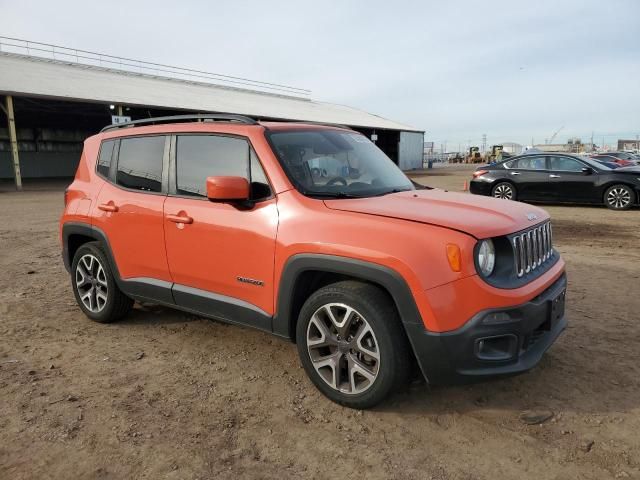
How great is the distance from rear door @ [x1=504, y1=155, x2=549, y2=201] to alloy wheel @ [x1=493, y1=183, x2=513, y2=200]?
7.9 inches

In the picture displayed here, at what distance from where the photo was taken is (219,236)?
11.7 ft

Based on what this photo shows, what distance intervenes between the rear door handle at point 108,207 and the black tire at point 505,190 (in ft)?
37.3

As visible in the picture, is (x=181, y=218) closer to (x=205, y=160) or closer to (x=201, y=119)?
(x=205, y=160)

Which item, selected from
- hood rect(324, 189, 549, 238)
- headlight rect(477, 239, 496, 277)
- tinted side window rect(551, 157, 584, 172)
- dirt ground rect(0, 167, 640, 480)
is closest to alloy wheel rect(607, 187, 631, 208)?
tinted side window rect(551, 157, 584, 172)

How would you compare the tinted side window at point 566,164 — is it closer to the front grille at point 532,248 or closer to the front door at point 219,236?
the front grille at point 532,248

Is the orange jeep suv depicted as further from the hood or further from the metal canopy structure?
the metal canopy structure

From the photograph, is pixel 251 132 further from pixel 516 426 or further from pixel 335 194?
pixel 516 426

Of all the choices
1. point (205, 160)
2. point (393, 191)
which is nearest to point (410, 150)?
point (393, 191)

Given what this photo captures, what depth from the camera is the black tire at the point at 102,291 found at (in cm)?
456

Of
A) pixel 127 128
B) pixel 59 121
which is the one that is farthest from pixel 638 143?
pixel 127 128

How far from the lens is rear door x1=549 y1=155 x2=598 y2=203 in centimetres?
1273

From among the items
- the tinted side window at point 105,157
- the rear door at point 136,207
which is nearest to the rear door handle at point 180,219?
the rear door at point 136,207

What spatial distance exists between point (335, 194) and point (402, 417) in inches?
58.5

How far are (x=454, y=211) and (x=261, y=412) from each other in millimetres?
1733
